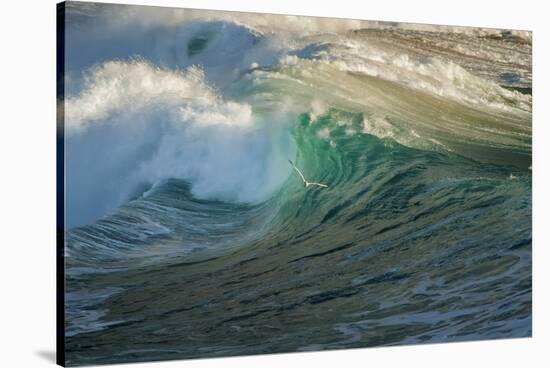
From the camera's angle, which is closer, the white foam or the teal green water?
the white foam

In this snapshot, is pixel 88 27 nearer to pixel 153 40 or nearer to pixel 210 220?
pixel 153 40

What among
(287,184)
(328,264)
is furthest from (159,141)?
(328,264)

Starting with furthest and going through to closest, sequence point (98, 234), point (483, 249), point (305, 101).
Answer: point (483, 249) < point (305, 101) < point (98, 234)

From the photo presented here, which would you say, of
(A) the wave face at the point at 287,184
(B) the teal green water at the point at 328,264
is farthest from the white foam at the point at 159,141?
(B) the teal green water at the point at 328,264

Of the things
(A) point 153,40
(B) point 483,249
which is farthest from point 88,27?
(B) point 483,249

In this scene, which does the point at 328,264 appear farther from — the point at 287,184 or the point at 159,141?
the point at 159,141

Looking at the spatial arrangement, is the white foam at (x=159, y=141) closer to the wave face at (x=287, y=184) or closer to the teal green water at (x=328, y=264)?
the wave face at (x=287, y=184)

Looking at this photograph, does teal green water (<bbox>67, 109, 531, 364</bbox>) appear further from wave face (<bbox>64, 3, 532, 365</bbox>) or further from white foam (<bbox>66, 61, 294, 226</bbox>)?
white foam (<bbox>66, 61, 294, 226</bbox>)

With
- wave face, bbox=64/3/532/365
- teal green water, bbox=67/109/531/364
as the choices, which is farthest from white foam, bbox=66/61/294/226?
teal green water, bbox=67/109/531/364
